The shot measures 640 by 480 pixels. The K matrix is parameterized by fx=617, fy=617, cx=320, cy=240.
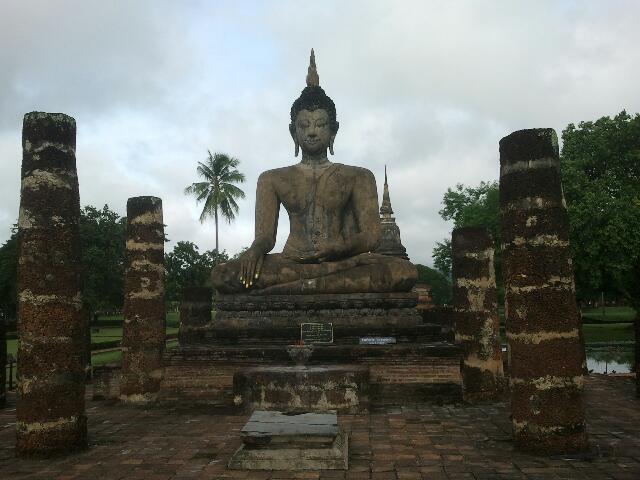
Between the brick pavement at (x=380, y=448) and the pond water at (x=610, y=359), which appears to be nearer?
the brick pavement at (x=380, y=448)

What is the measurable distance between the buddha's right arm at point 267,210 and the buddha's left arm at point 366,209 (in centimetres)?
170

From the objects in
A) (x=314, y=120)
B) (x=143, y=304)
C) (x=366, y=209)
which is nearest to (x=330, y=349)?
(x=143, y=304)

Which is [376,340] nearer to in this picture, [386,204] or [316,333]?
[316,333]

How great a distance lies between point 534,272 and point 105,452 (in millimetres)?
5080

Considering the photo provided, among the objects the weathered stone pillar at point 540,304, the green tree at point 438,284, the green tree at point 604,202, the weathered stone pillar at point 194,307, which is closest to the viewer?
the weathered stone pillar at point 540,304

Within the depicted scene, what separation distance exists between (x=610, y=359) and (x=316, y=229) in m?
13.1

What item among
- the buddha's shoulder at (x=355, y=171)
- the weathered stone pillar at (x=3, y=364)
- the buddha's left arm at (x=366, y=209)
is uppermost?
the buddha's shoulder at (x=355, y=171)

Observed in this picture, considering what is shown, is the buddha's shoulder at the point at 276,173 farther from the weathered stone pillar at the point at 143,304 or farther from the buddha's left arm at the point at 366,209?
the weathered stone pillar at the point at 143,304

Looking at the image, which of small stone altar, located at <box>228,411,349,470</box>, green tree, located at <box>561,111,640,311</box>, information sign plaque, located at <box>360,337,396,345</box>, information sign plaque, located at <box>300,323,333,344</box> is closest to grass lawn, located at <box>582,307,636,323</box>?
green tree, located at <box>561,111,640,311</box>

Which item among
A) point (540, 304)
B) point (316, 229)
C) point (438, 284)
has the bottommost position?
point (540, 304)

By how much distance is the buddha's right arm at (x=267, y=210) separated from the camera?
1349 cm

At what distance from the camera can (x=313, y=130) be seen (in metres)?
13.6

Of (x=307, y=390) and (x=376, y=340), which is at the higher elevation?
(x=376, y=340)

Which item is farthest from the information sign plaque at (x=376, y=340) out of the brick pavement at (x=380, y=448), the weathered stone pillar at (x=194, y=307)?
the weathered stone pillar at (x=194, y=307)
